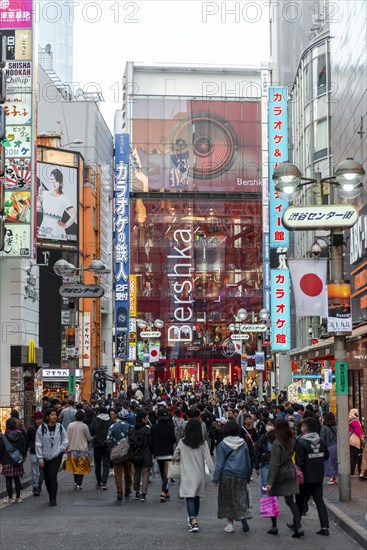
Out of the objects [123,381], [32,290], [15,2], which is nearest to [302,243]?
[123,381]

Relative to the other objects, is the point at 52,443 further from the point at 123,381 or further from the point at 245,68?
the point at 245,68

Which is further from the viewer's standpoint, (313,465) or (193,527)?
(193,527)

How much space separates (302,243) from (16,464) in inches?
1687

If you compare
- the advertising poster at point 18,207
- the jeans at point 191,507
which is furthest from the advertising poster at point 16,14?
the jeans at point 191,507

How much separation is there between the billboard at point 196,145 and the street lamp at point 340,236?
70911 millimetres

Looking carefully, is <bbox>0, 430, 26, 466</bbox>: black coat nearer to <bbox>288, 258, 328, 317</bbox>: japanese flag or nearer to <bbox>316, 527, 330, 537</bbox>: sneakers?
<bbox>288, 258, 328, 317</bbox>: japanese flag

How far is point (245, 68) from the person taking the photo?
111m

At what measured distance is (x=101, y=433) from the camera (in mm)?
19719

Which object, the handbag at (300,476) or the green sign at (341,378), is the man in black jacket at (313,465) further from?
the green sign at (341,378)

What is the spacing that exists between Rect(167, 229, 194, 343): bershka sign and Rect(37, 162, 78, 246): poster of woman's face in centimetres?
3300

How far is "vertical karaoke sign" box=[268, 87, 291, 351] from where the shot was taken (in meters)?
48.0

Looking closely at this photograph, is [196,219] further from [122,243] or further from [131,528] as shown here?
[131,528]

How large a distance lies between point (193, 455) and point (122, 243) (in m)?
51.9

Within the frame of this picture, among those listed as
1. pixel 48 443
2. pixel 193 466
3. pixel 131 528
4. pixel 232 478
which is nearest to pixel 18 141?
pixel 48 443
